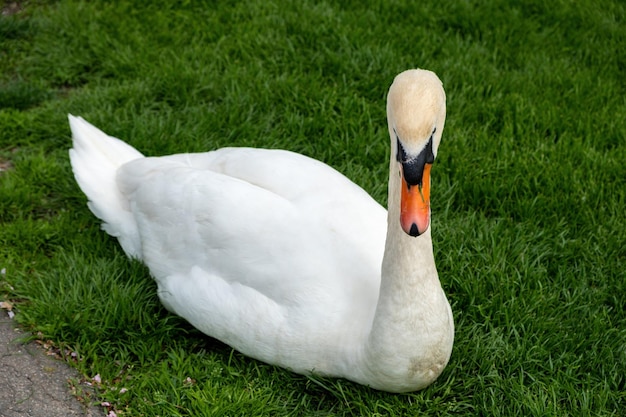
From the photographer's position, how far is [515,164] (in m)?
5.24

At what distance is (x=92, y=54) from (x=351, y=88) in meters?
1.89

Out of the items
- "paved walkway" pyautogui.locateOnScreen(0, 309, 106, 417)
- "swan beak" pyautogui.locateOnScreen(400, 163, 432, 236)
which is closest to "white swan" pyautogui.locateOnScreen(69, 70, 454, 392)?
"swan beak" pyautogui.locateOnScreen(400, 163, 432, 236)

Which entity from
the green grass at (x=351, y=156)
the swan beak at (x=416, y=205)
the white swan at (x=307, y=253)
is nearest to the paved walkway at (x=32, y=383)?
the green grass at (x=351, y=156)

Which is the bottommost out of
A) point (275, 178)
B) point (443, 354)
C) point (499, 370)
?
point (499, 370)

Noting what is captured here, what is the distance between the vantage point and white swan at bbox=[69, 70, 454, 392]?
127 inches

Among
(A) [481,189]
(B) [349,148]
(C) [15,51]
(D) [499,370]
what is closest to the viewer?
(D) [499,370]

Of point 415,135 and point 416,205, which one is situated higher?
point 415,135

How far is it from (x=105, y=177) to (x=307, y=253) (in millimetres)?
1465

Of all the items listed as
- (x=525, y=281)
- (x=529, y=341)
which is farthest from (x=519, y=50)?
(x=529, y=341)

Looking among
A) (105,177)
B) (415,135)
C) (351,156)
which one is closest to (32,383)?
(105,177)

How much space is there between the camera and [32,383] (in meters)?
3.93

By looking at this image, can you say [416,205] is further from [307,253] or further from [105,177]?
[105,177]

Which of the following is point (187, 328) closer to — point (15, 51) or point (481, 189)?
point (481, 189)

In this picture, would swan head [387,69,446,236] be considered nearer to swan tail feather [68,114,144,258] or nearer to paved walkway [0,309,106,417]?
paved walkway [0,309,106,417]
